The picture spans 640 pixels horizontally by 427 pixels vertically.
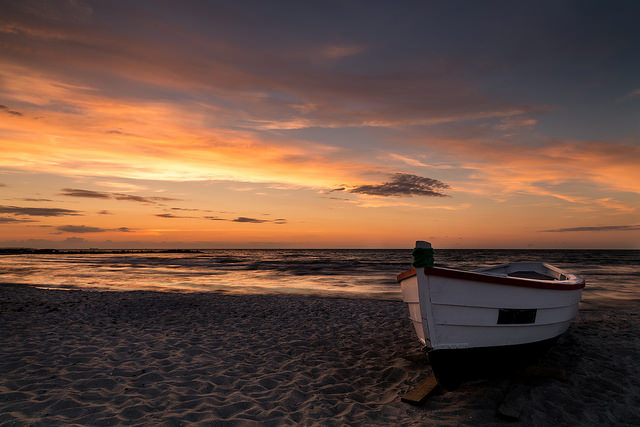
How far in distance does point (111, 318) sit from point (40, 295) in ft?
22.2

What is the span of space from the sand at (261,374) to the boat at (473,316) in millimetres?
457

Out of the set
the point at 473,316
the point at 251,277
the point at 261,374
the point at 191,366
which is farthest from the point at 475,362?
the point at 251,277

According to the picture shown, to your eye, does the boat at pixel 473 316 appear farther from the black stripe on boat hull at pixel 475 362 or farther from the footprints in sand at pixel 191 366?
the footprints in sand at pixel 191 366

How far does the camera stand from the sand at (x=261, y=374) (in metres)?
5.10

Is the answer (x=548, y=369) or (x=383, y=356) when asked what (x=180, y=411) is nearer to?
(x=383, y=356)

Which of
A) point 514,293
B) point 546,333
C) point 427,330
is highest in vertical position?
point 514,293

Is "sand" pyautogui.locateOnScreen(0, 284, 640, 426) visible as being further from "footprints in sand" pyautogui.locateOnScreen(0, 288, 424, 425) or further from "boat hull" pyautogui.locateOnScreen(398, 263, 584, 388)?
"boat hull" pyautogui.locateOnScreen(398, 263, 584, 388)

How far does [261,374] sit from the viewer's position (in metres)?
6.70

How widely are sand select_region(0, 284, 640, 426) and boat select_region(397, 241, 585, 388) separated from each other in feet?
1.50

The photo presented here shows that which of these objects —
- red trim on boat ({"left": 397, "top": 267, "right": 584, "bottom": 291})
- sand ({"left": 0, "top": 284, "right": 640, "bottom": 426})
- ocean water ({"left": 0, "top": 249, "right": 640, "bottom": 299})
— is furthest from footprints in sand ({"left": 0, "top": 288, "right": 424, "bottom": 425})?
ocean water ({"left": 0, "top": 249, "right": 640, "bottom": 299})

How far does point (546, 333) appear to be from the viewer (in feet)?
23.5

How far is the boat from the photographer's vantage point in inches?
218

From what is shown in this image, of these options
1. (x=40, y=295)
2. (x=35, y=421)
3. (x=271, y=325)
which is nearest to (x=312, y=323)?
(x=271, y=325)

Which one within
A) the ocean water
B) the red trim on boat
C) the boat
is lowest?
the ocean water
